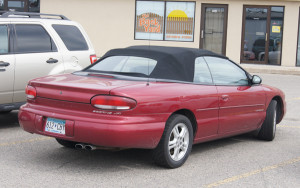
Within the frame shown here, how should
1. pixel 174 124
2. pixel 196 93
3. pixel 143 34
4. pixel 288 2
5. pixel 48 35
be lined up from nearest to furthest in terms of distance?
pixel 174 124 < pixel 196 93 < pixel 48 35 < pixel 288 2 < pixel 143 34

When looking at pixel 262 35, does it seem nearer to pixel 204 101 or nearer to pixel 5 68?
pixel 5 68

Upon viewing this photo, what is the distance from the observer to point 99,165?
5.92m

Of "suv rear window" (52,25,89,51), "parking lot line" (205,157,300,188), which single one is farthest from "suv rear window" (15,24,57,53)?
"parking lot line" (205,157,300,188)

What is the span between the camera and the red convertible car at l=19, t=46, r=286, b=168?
5.30m

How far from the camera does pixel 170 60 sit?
20.7ft

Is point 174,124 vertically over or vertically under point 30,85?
under

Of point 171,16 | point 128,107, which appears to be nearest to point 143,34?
point 171,16

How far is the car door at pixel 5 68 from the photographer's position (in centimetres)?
774

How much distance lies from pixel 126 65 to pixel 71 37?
2938mm

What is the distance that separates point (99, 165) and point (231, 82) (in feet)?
7.50

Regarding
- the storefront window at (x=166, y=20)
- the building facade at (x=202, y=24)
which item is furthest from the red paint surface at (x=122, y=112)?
the storefront window at (x=166, y=20)

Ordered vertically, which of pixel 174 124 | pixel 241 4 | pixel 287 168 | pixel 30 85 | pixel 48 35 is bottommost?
pixel 287 168

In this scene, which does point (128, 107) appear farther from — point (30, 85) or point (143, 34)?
point (143, 34)

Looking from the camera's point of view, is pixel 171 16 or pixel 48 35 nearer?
pixel 48 35
